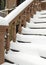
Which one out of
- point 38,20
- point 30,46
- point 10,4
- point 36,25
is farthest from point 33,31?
point 10,4

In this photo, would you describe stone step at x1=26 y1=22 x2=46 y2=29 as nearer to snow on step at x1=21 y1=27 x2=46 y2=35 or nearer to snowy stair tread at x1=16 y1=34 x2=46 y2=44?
snow on step at x1=21 y1=27 x2=46 y2=35

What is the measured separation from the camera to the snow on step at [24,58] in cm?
340

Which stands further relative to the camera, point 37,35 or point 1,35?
point 37,35

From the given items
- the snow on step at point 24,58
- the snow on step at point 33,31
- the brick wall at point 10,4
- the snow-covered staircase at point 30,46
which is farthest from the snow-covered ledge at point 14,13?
the brick wall at point 10,4

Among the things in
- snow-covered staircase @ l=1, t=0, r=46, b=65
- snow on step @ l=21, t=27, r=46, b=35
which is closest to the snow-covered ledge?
snow-covered staircase @ l=1, t=0, r=46, b=65

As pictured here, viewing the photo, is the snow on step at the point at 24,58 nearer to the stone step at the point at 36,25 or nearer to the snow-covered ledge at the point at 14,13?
the snow-covered ledge at the point at 14,13

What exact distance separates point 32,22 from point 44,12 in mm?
678

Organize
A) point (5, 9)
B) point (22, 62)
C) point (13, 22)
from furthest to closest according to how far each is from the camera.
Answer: point (5, 9), point (13, 22), point (22, 62)

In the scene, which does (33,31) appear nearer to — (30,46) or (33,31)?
(33,31)

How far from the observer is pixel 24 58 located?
3615 mm

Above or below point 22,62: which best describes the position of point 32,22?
above

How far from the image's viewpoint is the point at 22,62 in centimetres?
357

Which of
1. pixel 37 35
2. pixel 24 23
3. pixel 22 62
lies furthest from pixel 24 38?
pixel 22 62

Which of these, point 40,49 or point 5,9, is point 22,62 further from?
point 5,9
